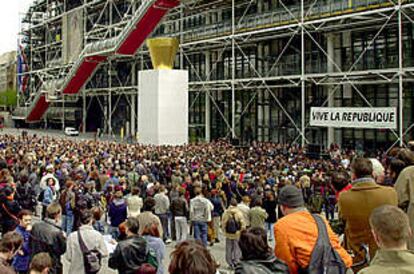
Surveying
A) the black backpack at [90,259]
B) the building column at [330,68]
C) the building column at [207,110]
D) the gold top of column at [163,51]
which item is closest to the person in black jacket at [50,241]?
the black backpack at [90,259]

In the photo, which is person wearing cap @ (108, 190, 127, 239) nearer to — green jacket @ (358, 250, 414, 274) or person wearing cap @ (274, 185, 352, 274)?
person wearing cap @ (274, 185, 352, 274)

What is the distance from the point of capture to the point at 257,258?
305 centimetres

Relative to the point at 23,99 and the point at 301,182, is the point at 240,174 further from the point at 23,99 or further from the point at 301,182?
the point at 23,99

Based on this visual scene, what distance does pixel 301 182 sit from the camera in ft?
31.6

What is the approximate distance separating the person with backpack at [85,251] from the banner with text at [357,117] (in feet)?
42.7

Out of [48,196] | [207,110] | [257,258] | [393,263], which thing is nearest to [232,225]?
[48,196]

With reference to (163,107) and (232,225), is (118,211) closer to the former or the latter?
(232,225)

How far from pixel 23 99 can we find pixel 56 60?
7458 mm

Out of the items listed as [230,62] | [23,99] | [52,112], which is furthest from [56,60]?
[230,62]

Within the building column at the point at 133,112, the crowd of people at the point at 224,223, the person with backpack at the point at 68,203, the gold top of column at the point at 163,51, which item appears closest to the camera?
the crowd of people at the point at 224,223

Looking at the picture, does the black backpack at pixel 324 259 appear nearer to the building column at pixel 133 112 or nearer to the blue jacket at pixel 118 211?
the blue jacket at pixel 118 211

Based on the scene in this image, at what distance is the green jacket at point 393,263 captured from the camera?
7.42 ft

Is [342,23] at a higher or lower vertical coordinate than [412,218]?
higher

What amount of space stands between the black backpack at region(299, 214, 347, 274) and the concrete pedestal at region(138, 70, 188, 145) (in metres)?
21.0
